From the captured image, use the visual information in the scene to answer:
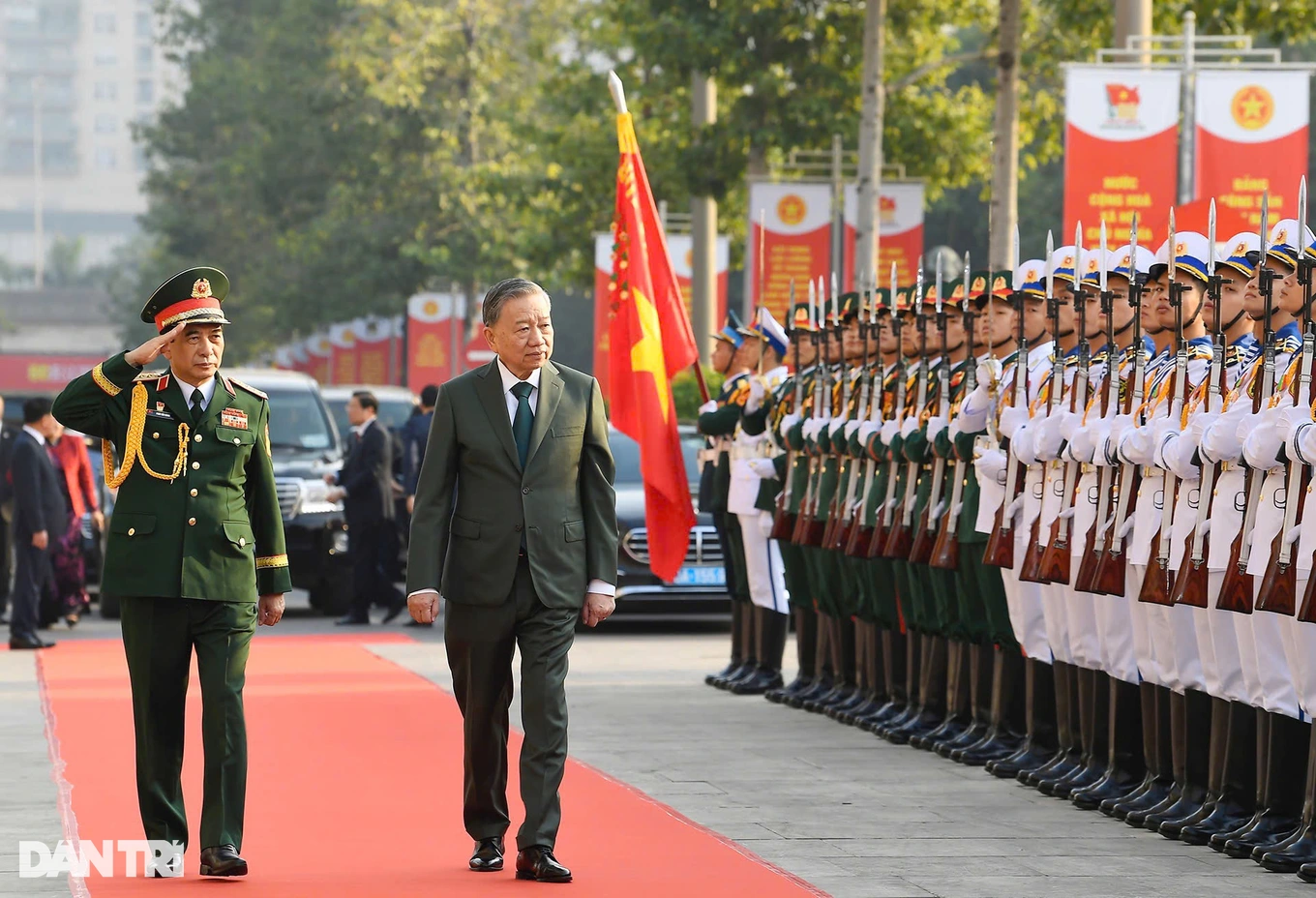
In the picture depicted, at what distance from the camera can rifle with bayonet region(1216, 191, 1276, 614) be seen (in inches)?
314

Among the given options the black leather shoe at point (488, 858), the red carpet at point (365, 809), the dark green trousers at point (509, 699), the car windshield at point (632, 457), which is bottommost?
the red carpet at point (365, 809)

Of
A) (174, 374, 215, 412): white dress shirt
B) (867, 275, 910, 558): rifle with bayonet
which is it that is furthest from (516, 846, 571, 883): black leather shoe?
(867, 275, 910, 558): rifle with bayonet

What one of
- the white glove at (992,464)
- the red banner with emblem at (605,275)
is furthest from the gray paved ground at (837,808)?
the red banner with emblem at (605,275)

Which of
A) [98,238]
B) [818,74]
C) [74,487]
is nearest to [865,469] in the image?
[74,487]

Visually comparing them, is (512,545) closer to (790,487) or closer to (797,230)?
(790,487)

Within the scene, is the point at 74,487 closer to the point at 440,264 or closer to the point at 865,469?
the point at 865,469

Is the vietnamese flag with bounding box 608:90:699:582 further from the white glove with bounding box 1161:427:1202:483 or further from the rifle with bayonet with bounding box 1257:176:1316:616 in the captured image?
the rifle with bayonet with bounding box 1257:176:1316:616

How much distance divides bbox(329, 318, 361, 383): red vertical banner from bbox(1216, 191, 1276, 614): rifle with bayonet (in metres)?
53.3

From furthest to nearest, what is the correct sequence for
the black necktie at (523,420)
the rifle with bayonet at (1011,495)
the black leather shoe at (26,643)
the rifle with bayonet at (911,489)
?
1. the black leather shoe at (26,643)
2. the rifle with bayonet at (911,489)
3. the rifle with bayonet at (1011,495)
4. the black necktie at (523,420)

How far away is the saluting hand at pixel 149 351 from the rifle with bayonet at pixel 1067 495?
357cm

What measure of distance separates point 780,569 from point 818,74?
17.2 m

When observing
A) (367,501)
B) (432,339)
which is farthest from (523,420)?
(432,339)

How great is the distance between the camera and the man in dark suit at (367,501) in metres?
19.5

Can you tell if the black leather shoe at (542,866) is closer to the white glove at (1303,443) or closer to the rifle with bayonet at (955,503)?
the white glove at (1303,443)
